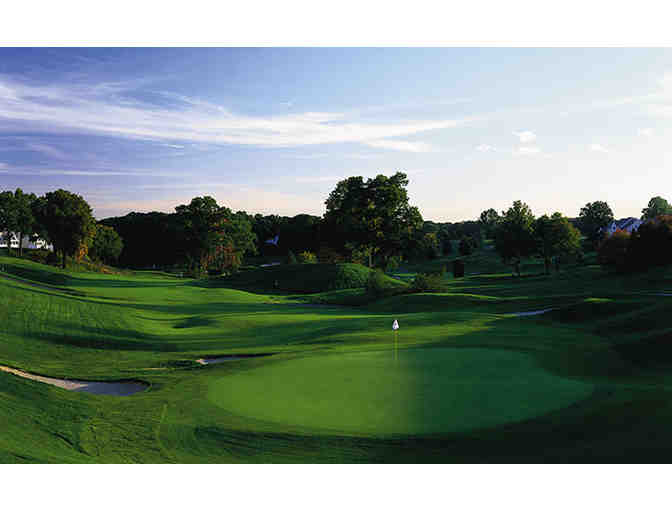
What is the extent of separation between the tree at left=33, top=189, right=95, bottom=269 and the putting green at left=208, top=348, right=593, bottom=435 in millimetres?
57787

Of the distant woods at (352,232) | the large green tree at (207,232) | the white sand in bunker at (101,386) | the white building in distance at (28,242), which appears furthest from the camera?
the white building in distance at (28,242)

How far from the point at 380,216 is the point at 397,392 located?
52.9m

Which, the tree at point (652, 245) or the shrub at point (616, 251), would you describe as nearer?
the tree at point (652, 245)

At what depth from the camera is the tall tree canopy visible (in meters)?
61.2

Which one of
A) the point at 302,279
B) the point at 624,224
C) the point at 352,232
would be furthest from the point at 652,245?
the point at 624,224

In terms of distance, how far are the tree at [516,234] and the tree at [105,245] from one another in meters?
67.8

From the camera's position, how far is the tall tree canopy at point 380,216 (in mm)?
61250

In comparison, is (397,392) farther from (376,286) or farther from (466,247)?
(466,247)

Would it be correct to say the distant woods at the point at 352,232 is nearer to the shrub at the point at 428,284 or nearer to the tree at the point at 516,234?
the tree at the point at 516,234

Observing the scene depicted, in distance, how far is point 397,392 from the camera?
9.35m

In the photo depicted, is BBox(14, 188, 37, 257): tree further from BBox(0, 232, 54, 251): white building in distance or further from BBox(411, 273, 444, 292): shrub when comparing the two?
BBox(411, 273, 444, 292): shrub

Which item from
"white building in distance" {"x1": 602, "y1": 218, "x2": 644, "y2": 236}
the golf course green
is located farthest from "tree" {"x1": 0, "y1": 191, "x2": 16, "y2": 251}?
"white building in distance" {"x1": 602, "y1": 218, "x2": 644, "y2": 236}

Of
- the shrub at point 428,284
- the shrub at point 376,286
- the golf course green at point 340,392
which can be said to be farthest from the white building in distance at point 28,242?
the golf course green at point 340,392
